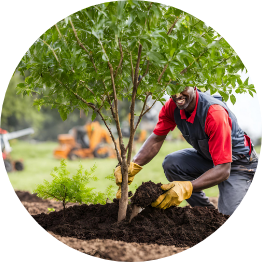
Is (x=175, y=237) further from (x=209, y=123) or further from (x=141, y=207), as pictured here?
(x=209, y=123)

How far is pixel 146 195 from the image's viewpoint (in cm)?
226

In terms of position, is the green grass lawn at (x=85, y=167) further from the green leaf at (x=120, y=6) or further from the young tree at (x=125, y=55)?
the green leaf at (x=120, y=6)

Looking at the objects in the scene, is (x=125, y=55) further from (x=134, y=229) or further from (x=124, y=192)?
(x=134, y=229)

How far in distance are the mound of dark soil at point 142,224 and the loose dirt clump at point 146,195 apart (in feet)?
0.17

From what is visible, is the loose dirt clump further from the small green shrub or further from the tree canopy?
the tree canopy

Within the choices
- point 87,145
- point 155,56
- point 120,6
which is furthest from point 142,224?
point 87,145

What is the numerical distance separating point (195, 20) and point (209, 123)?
3.36 ft

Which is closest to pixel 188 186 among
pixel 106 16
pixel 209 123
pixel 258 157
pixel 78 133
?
pixel 209 123

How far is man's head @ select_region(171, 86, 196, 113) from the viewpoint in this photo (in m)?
2.48

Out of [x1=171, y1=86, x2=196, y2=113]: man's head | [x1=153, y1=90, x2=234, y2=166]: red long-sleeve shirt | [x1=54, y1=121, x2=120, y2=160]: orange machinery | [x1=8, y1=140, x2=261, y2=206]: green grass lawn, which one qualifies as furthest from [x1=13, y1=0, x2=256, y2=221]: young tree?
[x1=54, y1=121, x2=120, y2=160]: orange machinery

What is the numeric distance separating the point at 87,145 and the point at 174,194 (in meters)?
7.86

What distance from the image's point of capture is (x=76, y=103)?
7.00 feet

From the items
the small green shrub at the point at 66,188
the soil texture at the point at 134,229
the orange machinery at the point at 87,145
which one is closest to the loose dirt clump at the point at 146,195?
the soil texture at the point at 134,229

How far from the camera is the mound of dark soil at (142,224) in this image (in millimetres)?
2086
